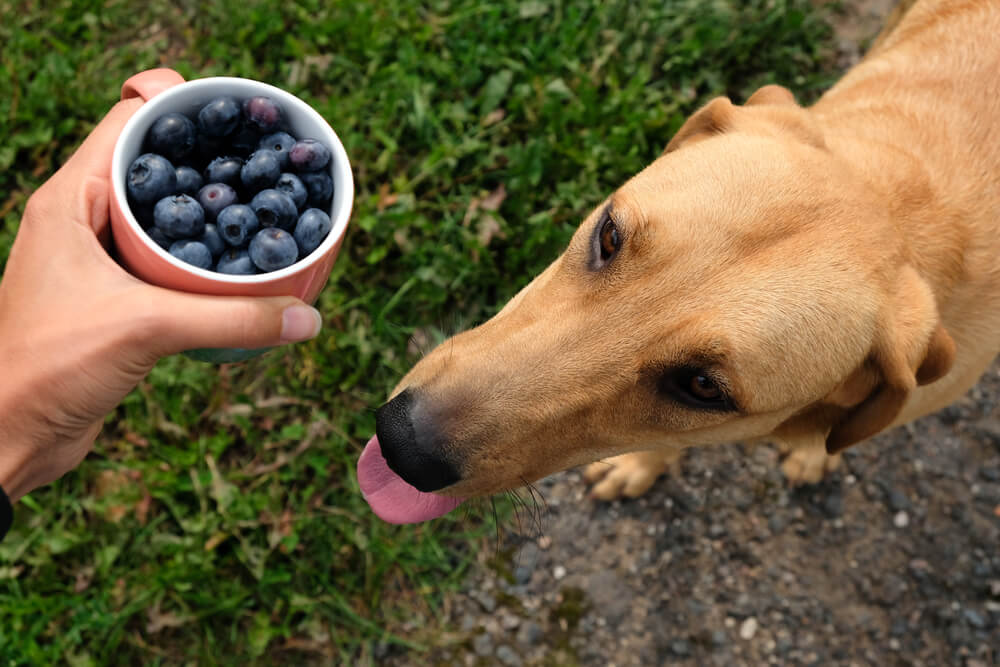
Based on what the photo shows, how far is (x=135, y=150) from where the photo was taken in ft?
7.41

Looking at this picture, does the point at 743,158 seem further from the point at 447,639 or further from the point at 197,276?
the point at 447,639

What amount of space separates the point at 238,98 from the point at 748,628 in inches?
158

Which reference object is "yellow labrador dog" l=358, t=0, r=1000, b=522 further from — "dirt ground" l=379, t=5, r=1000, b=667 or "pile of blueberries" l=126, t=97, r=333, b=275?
"dirt ground" l=379, t=5, r=1000, b=667

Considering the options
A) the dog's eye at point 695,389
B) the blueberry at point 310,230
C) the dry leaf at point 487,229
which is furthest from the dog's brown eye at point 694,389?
the dry leaf at point 487,229

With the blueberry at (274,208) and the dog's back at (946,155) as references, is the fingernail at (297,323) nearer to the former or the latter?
the blueberry at (274,208)

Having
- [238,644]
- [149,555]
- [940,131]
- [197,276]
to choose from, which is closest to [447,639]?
[238,644]

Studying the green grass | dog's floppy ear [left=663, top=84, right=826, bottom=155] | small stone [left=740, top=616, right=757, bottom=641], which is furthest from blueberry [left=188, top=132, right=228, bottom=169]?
small stone [left=740, top=616, right=757, bottom=641]

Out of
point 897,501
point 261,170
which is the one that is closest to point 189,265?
point 261,170

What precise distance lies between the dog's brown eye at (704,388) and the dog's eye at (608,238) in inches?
22.4

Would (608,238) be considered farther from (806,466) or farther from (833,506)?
(833,506)

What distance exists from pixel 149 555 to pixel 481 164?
3173 mm

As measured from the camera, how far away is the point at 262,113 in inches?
91.4

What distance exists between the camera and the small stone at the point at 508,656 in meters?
4.24

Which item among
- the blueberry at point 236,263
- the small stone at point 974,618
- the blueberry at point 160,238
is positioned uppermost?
the blueberry at point 160,238
